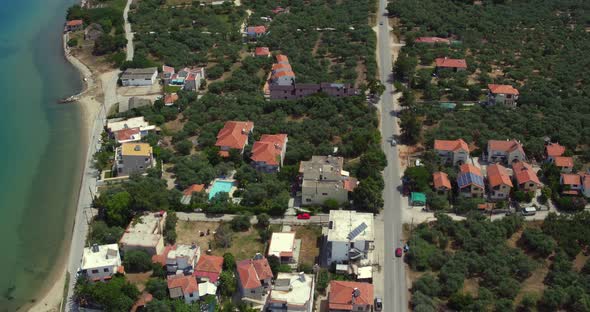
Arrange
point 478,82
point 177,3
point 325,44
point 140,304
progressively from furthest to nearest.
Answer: point 177,3, point 325,44, point 478,82, point 140,304

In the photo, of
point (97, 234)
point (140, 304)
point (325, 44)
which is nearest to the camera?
point (140, 304)

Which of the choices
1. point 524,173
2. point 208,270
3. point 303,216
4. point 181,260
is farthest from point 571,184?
point 181,260

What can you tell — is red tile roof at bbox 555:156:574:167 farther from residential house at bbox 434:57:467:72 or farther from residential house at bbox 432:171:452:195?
residential house at bbox 434:57:467:72

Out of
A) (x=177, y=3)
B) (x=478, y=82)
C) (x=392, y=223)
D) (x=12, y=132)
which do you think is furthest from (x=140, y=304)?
(x=177, y=3)

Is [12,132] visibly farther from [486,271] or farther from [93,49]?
[486,271]

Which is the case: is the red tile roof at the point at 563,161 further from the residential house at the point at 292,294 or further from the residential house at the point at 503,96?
the residential house at the point at 292,294

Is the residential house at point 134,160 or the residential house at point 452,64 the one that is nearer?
the residential house at point 134,160

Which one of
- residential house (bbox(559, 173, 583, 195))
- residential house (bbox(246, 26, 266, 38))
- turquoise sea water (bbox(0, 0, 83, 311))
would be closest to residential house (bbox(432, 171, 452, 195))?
residential house (bbox(559, 173, 583, 195))

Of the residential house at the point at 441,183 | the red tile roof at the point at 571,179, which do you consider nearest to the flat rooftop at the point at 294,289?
the residential house at the point at 441,183
